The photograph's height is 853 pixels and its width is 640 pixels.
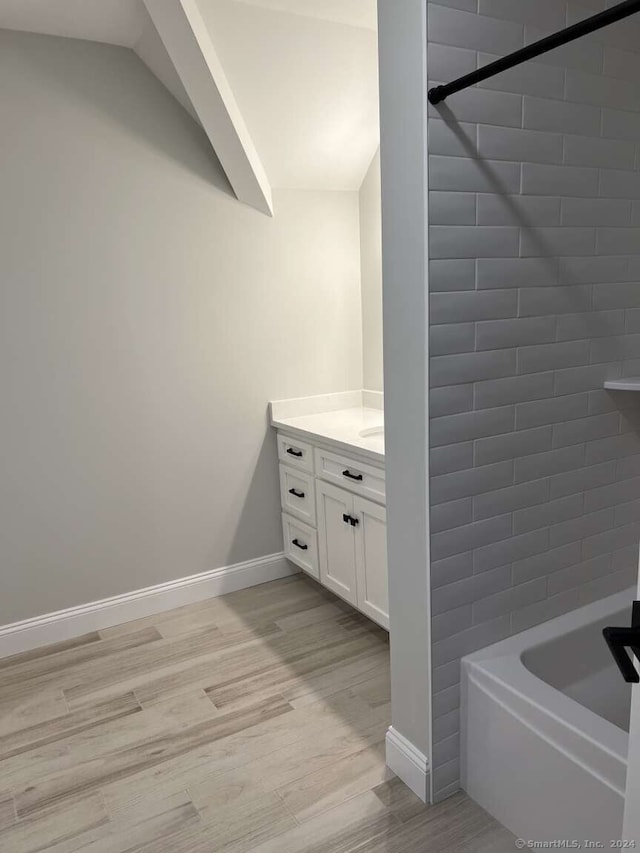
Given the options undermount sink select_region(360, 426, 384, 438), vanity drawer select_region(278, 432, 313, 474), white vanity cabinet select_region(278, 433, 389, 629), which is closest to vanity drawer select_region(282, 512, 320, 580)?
white vanity cabinet select_region(278, 433, 389, 629)

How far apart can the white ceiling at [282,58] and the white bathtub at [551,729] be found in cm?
219

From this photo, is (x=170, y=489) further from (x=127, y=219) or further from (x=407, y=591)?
(x=407, y=591)

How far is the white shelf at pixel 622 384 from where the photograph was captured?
1.95 meters

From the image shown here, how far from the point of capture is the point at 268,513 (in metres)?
3.32

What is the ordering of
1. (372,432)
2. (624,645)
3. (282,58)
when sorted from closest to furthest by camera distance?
(624,645)
(282,58)
(372,432)

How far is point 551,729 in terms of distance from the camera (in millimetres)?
1560

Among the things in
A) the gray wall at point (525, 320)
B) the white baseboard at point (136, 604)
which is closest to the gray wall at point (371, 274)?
the white baseboard at point (136, 604)

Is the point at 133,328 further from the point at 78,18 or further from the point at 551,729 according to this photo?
the point at 551,729

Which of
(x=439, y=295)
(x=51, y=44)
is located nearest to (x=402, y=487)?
(x=439, y=295)

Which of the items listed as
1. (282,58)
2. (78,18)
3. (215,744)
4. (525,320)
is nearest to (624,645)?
(525,320)

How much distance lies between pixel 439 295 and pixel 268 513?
1.94 m

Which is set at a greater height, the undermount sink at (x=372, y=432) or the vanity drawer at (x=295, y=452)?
the undermount sink at (x=372, y=432)

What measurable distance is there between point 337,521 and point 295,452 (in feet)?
1.47

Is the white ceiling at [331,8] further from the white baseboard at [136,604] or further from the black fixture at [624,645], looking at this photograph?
the white baseboard at [136,604]
